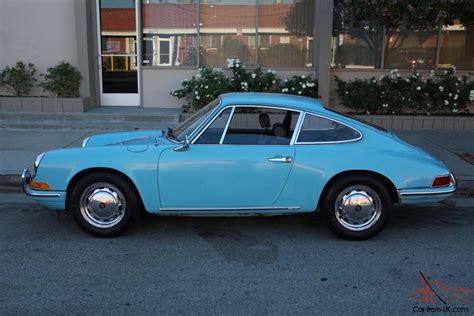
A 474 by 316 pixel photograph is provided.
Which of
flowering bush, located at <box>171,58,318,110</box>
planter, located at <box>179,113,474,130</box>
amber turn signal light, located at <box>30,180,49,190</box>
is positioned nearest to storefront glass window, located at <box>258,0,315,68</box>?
flowering bush, located at <box>171,58,318,110</box>

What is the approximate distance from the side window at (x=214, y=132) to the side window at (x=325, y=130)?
31.1 inches

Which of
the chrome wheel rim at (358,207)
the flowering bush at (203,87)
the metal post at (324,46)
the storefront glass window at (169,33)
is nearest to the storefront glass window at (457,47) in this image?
the metal post at (324,46)

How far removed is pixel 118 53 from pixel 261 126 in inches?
295

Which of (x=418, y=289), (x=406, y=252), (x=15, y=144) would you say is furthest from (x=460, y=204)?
(x=15, y=144)

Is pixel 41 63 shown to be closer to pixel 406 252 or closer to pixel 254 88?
pixel 254 88

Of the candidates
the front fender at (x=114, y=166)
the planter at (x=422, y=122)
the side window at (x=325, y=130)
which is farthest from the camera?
the planter at (x=422, y=122)

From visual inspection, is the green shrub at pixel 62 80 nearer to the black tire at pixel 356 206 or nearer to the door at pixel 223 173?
the door at pixel 223 173

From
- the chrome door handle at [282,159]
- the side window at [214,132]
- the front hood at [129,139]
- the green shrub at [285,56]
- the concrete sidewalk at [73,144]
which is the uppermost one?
the green shrub at [285,56]

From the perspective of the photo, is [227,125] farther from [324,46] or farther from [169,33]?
[169,33]

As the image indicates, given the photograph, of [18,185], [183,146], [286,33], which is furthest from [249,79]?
[183,146]

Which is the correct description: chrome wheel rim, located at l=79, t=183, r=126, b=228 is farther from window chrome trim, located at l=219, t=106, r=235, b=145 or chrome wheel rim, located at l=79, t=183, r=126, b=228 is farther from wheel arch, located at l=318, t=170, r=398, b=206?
wheel arch, located at l=318, t=170, r=398, b=206

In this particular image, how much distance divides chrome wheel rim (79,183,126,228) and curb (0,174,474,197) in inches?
98.6

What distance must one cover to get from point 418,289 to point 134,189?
2.69m

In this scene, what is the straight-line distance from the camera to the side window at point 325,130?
491 cm
